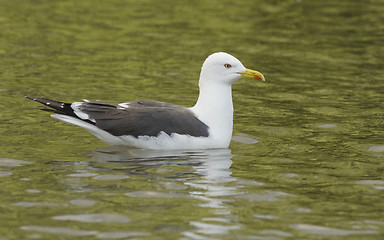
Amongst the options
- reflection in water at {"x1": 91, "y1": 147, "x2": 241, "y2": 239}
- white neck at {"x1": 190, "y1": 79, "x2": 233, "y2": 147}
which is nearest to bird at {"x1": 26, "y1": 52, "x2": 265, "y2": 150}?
white neck at {"x1": 190, "y1": 79, "x2": 233, "y2": 147}

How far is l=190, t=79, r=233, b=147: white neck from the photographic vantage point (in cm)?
1112

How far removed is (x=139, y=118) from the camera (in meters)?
11.0

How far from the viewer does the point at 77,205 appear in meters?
8.70

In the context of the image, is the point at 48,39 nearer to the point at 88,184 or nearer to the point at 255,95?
the point at 255,95

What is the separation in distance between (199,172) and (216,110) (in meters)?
1.31

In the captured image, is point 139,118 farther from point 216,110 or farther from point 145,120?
point 216,110

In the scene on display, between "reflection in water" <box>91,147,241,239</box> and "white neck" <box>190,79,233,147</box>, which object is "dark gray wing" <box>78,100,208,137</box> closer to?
"white neck" <box>190,79,233,147</box>

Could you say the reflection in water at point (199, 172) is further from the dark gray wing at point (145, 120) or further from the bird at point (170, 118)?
the dark gray wing at point (145, 120)

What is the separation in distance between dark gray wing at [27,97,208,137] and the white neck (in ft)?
0.40

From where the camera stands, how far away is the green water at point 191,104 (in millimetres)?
8453

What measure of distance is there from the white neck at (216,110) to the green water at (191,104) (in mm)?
364

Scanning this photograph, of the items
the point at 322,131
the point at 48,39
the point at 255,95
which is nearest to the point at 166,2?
the point at 48,39

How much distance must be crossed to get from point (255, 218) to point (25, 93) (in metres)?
7.04

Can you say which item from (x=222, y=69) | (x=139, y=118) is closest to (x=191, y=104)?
(x=222, y=69)
